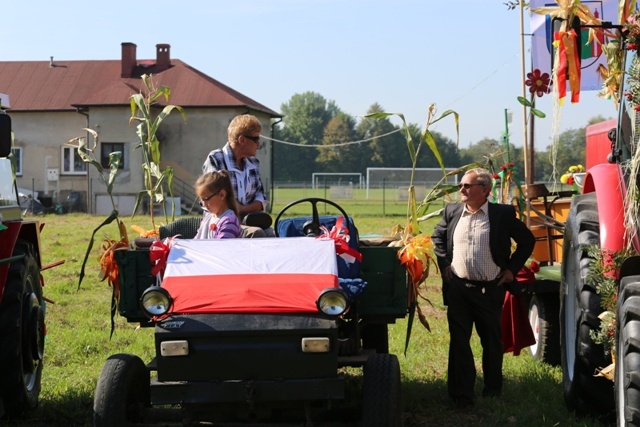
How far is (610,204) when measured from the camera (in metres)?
5.91

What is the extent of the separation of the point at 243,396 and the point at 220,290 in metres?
0.72

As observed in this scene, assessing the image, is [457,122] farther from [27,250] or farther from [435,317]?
[435,317]

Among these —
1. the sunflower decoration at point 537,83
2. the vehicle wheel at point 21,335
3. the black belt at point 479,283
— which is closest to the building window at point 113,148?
the sunflower decoration at point 537,83

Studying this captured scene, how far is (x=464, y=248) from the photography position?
7.31 m

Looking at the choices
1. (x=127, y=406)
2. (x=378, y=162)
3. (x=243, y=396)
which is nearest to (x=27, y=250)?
(x=127, y=406)

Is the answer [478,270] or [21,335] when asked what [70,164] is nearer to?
[21,335]

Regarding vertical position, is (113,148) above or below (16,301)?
above

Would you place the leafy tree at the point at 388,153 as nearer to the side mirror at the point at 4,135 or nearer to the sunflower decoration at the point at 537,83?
the sunflower decoration at the point at 537,83

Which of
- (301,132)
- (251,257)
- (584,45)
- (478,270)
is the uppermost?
(301,132)

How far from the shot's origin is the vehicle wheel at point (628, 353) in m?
4.43

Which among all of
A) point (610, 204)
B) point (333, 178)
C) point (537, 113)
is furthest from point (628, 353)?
point (333, 178)

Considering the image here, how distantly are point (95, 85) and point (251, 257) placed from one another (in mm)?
45318

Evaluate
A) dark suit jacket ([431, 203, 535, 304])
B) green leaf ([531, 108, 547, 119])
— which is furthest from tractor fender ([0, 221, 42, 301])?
green leaf ([531, 108, 547, 119])

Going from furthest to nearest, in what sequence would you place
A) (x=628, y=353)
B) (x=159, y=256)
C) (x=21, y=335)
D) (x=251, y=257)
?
1. (x=21, y=335)
2. (x=159, y=256)
3. (x=251, y=257)
4. (x=628, y=353)
